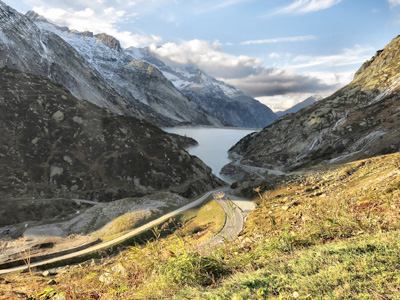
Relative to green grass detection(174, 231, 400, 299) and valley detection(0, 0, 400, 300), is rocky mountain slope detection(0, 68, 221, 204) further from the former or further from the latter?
green grass detection(174, 231, 400, 299)

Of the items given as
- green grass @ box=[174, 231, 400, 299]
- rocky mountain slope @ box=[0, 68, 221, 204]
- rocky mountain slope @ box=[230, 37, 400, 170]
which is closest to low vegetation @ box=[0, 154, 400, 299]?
green grass @ box=[174, 231, 400, 299]

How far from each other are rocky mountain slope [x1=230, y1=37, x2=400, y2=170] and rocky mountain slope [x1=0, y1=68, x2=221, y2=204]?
37.4 meters

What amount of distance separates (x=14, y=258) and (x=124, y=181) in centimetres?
4316

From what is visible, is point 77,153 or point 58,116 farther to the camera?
point 58,116

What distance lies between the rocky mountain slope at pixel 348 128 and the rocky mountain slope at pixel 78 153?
123 ft

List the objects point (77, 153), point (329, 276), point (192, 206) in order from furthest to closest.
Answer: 1. point (77, 153)
2. point (192, 206)
3. point (329, 276)

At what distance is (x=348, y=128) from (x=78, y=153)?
320 ft

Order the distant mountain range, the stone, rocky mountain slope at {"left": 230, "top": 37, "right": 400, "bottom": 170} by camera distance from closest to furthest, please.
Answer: rocky mountain slope at {"left": 230, "top": 37, "right": 400, "bottom": 170} < the distant mountain range < the stone

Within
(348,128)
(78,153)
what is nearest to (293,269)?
(78,153)

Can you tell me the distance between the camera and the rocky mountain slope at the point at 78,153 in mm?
69188

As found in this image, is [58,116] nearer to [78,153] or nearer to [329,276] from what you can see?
[78,153]

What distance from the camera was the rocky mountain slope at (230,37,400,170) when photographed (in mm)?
68875

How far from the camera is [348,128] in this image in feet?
274

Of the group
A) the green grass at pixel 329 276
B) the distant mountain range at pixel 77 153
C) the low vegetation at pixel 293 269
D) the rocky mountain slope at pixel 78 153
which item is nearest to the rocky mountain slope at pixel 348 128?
the rocky mountain slope at pixel 78 153
